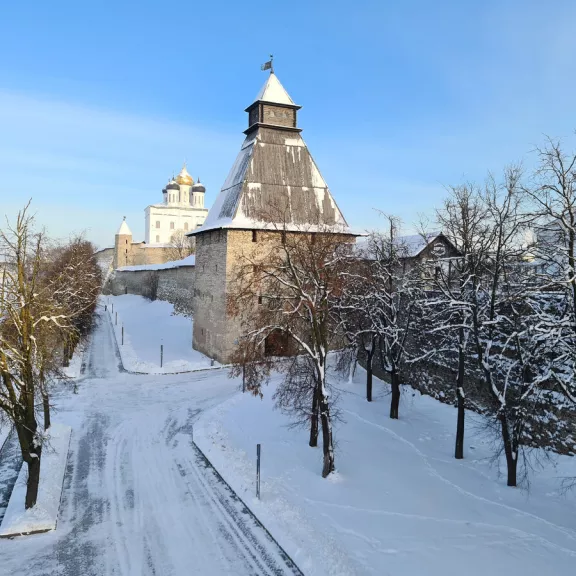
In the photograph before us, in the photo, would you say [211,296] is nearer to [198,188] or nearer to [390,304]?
[390,304]

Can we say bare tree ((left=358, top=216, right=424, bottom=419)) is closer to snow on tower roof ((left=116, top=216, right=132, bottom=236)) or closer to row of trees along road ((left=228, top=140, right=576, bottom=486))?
row of trees along road ((left=228, top=140, right=576, bottom=486))

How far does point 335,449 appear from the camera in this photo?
12125 millimetres

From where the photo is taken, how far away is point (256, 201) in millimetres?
22781

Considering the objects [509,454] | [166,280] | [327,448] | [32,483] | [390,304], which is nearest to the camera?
[32,483]

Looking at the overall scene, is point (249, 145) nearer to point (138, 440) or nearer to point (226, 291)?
point (226, 291)

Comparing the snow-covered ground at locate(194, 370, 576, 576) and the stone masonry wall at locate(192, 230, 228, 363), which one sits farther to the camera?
the stone masonry wall at locate(192, 230, 228, 363)

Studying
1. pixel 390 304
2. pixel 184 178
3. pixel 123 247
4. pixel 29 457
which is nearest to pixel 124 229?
pixel 123 247

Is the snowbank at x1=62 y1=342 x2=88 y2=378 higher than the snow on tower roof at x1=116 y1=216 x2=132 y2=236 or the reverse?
the reverse

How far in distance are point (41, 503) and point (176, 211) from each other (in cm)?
8680

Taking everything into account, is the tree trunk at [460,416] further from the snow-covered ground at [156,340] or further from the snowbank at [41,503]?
the snow-covered ground at [156,340]

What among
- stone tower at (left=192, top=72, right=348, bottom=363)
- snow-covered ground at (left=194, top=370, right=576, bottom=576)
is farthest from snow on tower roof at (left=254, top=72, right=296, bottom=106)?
snow-covered ground at (left=194, top=370, right=576, bottom=576)

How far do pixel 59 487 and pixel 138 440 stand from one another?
331cm

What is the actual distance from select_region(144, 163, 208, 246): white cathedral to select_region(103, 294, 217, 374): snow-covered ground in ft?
164

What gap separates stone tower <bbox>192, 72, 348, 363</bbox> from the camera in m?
→ 22.5
